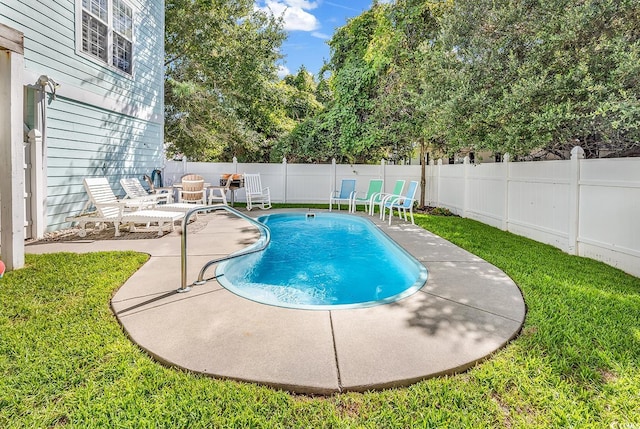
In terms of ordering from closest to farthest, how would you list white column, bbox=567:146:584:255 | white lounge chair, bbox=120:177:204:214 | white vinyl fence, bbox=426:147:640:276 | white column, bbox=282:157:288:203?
white vinyl fence, bbox=426:147:640:276 < white column, bbox=567:146:584:255 < white lounge chair, bbox=120:177:204:214 < white column, bbox=282:157:288:203

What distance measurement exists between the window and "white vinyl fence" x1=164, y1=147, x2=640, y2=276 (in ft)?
28.8

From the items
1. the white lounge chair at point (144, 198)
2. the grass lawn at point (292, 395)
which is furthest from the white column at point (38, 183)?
the grass lawn at point (292, 395)

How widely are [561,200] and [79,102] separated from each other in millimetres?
8703

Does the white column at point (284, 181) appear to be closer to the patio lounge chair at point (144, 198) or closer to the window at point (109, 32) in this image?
the patio lounge chair at point (144, 198)

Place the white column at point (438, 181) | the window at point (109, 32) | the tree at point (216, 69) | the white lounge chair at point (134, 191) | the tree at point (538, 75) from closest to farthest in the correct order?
the tree at point (538, 75), the window at point (109, 32), the white lounge chair at point (134, 191), the white column at point (438, 181), the tree at point (216, 69)

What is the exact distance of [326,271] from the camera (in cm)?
548

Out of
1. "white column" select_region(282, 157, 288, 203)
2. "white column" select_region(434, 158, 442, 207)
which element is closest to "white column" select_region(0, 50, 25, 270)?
"white column" select_region(282, 157, 288, 203)

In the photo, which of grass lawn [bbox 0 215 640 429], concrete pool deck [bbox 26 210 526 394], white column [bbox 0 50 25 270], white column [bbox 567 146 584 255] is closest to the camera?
grass lawn [bbox 0 215 640 429]

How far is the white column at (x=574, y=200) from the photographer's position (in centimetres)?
523

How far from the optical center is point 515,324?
9.36 ft

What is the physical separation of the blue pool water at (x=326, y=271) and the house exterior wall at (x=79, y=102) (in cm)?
380

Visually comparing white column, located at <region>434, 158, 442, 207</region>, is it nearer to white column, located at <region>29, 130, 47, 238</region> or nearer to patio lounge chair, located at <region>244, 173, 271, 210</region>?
patio lounge chair, located at <region>244, 173, 271, 210</region>

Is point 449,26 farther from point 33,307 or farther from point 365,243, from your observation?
point 33,307

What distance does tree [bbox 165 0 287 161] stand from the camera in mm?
12477
